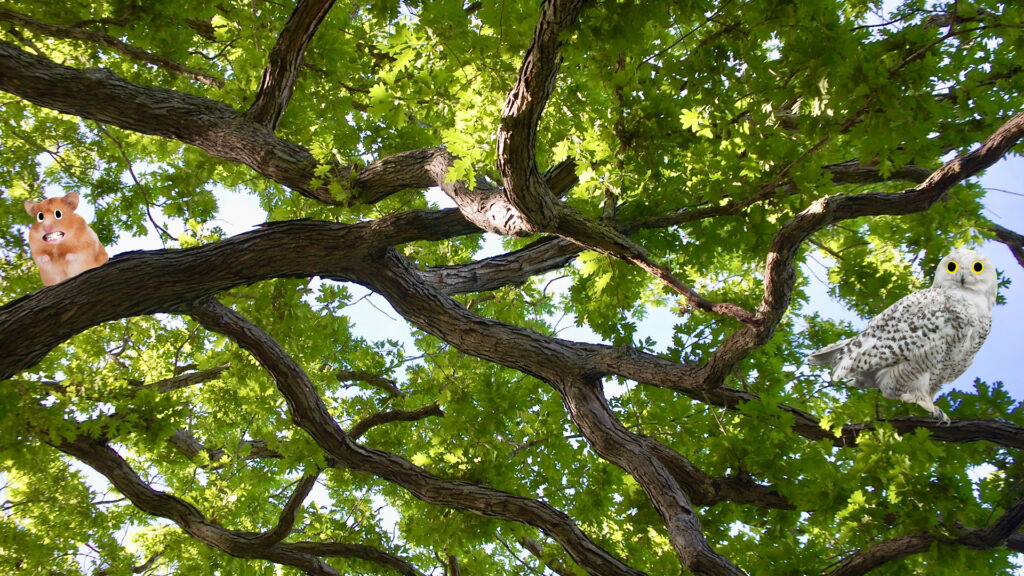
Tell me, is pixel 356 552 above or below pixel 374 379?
below

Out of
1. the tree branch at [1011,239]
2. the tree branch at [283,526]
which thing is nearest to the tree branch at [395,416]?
the tree branch at [283,526]

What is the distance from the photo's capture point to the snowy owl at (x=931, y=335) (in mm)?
3744

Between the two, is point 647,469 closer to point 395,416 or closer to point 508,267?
point 508,267

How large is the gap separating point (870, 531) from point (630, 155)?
114 inches

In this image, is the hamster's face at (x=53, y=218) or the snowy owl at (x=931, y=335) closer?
the snowy owl at (x=931, y=335)

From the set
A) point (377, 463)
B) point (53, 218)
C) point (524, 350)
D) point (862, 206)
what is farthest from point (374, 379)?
point (862, 206)

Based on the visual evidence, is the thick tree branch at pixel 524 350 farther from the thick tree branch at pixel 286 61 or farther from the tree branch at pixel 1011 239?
the tree branch at pixel 1011 239

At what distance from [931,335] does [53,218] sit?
5182 millimetres

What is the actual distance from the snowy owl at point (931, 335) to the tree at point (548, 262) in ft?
1.12

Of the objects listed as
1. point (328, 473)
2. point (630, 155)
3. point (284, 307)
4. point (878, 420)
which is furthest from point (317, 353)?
point (878, 420)

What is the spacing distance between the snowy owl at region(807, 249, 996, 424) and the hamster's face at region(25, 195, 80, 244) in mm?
4811

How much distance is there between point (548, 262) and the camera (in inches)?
217

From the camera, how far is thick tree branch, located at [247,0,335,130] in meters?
4.28

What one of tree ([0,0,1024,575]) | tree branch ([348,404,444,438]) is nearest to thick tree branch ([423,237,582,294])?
tree ([0,0,1024,575])
